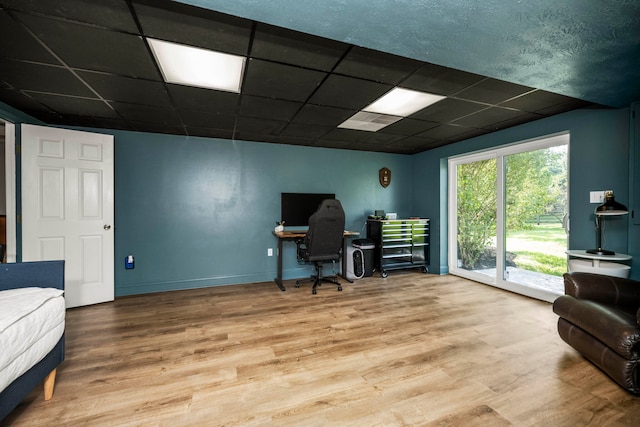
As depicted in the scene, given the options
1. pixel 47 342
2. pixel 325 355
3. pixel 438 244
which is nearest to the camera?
pixel 47 342

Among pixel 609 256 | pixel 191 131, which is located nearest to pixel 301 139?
pixel 191 131

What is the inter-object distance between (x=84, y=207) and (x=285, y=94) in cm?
286

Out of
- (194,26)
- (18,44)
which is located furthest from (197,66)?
(18,44)

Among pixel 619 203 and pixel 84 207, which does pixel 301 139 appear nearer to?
pixel 84 207

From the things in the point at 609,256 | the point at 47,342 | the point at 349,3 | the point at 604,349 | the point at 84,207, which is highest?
the point at 349,3

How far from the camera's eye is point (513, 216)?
12.6 feet

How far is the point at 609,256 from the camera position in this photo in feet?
Answer: 7.88

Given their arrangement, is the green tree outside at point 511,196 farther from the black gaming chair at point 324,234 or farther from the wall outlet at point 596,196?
the black gaming chair at point 324,234

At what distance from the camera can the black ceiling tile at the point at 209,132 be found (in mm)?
3619

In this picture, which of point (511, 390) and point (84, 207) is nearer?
point (511, 390)

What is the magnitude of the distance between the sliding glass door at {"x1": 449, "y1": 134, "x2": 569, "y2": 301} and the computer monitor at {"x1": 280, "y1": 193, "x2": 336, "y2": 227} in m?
2.54

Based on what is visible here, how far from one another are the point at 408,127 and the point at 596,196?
85.2 inches

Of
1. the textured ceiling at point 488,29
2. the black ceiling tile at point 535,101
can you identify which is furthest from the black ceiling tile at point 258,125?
the black ceiling tile at point 535,101

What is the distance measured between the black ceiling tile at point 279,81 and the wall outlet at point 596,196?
10.2 feet
